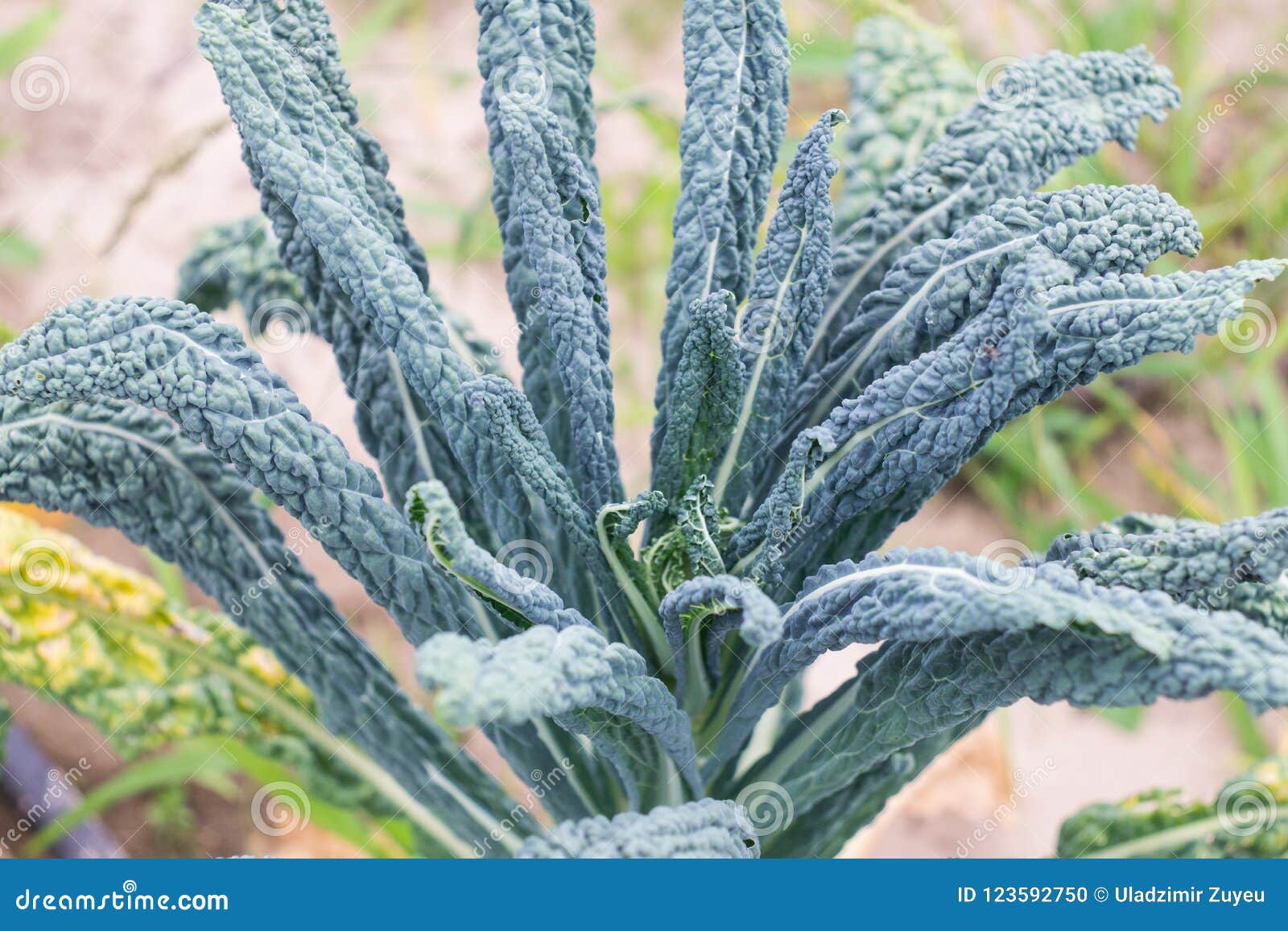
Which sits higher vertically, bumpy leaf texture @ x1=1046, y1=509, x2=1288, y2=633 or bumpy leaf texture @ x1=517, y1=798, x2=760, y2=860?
bumpy leaf texture @ x1=1046, y1=509, x2=1288, y2=633

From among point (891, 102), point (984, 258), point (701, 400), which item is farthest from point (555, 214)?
point (891, 102)

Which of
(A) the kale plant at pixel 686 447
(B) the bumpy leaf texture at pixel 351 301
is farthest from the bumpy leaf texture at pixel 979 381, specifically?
(B) the bumpy leaf texture at pixel 351 301

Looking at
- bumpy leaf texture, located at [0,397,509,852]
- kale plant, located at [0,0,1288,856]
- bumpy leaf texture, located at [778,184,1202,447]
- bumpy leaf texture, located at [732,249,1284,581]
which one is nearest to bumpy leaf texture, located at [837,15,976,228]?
kale plant, located at [0,0,1288,856]

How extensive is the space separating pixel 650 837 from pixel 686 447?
0.22m

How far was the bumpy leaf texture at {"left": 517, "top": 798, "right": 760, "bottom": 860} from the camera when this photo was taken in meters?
0.54

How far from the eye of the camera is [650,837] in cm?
55

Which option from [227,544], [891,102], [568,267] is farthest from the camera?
[891,102]

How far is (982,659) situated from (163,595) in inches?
24.5

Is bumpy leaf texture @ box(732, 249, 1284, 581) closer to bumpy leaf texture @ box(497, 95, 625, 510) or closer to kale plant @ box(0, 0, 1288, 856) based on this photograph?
kale plant @ box(0, 0, 1288, 856)

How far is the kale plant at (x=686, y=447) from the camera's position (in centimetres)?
54

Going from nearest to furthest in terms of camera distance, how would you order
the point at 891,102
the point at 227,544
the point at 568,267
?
the point at 568,267
the point at 227,544
the point at 891,102

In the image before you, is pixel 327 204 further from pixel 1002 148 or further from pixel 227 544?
pixel 1002 148

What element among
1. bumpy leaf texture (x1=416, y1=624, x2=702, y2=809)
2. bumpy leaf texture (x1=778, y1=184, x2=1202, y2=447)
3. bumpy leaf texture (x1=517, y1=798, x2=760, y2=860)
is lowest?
bumpy leaf texture (x1=517, y1=798, x2=760, y2=860)

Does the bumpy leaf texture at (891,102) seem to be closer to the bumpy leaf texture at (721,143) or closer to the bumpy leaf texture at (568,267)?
the bumpy leaf texture at (721,143)
